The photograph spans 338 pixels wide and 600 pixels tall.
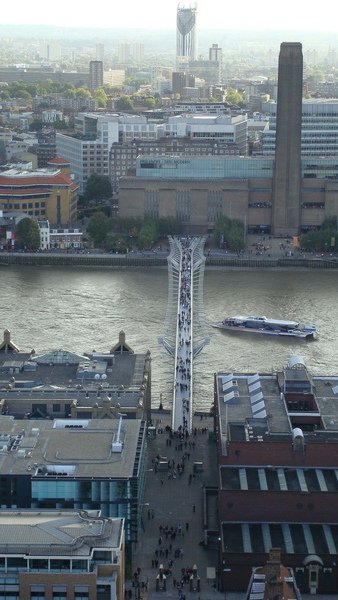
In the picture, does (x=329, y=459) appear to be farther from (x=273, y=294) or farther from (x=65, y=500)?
(x=273, y=294)

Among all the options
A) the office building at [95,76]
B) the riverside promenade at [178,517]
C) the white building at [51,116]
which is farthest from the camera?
the office building at [95,76]

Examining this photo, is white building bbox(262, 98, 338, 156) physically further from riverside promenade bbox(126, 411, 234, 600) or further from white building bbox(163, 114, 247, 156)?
riverside promenade bbox(126, 411, 234, 600)

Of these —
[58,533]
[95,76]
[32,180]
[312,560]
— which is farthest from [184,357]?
[95,76]

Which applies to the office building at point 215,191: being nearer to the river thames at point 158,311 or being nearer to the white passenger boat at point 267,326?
the river thames at point 158,311

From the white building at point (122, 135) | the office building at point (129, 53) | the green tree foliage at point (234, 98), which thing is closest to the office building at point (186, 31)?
the office building at point (129, 53)

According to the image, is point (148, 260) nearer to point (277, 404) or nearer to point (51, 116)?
point (277, 404)

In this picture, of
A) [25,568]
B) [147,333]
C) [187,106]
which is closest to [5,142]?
[187,106]
